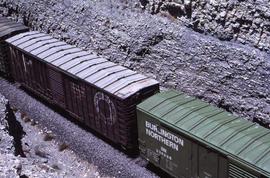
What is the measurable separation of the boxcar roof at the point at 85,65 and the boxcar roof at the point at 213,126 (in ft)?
3.79

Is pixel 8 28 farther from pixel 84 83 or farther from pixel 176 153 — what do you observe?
pixel 176 153

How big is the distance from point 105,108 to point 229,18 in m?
5.69

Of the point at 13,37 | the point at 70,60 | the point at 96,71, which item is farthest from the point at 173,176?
the point at 13,37

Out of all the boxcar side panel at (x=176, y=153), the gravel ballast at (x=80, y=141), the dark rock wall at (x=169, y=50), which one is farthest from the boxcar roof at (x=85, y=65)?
the gravel ballast at (x=80, y=141)

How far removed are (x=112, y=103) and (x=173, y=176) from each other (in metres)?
3.40

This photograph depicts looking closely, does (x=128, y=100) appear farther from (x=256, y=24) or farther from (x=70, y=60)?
(x=256, y=24)

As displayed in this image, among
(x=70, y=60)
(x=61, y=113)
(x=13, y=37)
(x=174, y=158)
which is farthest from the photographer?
(x=13, y=37)

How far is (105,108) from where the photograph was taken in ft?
56.4

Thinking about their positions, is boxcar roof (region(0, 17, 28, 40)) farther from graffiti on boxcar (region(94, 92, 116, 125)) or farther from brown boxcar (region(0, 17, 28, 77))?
graffiti on boxcar (region(94, 92, 116, 125))

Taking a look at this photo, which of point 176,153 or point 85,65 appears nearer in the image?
point 176,153

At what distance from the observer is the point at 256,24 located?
16641 mm

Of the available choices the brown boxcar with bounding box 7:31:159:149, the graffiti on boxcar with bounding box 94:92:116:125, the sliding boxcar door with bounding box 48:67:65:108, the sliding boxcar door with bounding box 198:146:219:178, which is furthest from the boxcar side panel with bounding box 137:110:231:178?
the sliding boxcar door with bounding box 48:67:65:108

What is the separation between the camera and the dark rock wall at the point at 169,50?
16766 millimetres

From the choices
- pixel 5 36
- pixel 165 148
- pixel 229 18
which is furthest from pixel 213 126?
pixel 5 36
